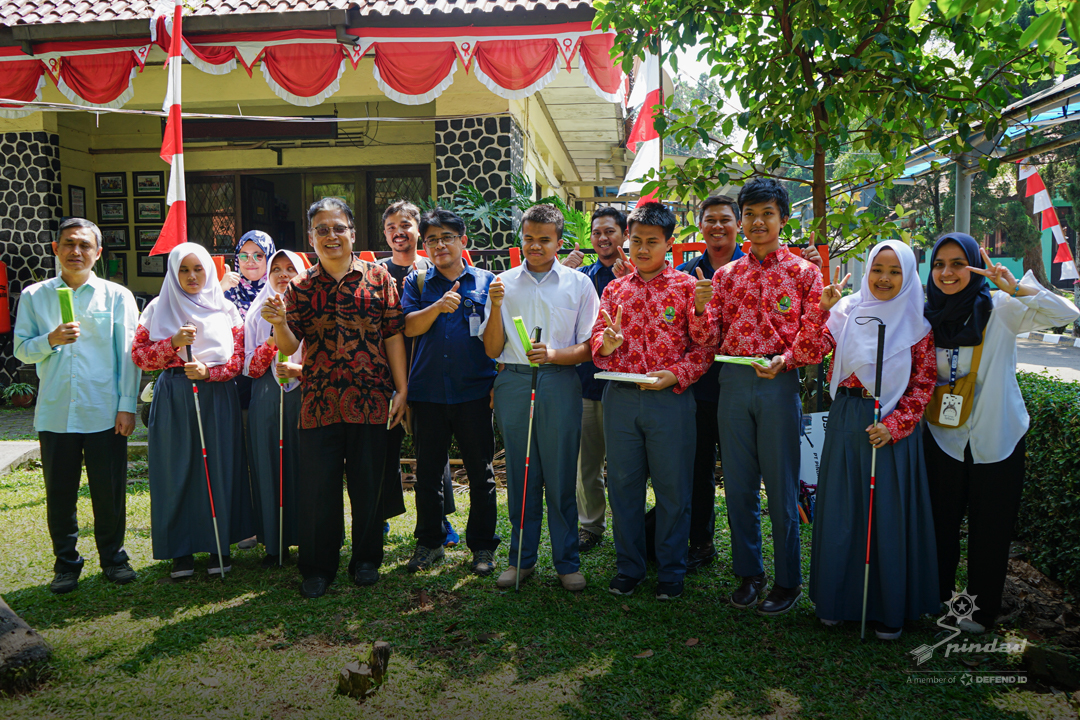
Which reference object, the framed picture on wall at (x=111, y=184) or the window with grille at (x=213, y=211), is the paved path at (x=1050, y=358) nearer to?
the window with grille at (x=213, y=211)

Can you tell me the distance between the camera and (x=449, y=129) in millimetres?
8539

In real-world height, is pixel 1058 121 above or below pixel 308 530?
above

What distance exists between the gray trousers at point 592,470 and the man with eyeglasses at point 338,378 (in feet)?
3.79

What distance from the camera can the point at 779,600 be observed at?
3.43 meters

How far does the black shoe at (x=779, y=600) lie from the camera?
3410mm

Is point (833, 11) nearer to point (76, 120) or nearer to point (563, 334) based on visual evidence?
→ point (563, 334)

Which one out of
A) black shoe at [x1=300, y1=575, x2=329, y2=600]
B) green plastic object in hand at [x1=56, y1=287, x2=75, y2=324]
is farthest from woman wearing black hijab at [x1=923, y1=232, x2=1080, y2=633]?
green plastic object in hand at [x1=56, y1=287, x2=75, y2=324]

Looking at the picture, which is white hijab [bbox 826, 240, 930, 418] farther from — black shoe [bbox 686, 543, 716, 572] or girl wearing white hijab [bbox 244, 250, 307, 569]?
girl wearing white hijab [bbox 244, 250, 307, 569]

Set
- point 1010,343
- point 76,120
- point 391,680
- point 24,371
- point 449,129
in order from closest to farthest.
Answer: point 391,680 → point 1010,343 → point 449,129 → point 24,371 → point 76,120

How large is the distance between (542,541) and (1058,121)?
5.45 meters

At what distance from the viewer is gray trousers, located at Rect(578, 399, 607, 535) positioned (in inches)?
172

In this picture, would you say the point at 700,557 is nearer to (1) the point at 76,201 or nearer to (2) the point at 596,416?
(2) the point at 596,416

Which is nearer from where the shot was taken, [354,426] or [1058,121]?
[354,426]

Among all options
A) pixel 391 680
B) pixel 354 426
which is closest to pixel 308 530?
pixel 354 426
